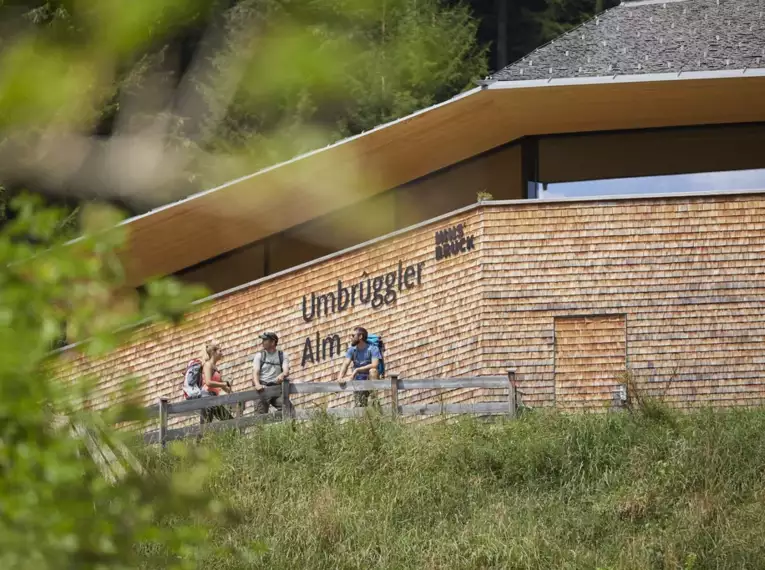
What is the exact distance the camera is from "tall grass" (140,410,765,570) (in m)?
13.8

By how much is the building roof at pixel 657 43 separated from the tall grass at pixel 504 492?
4733 millimetres

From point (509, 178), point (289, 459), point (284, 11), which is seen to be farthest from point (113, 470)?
point (509, 178)

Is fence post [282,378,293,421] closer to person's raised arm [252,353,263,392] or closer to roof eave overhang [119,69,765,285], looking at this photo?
person's raised arm [252,353,263,392]

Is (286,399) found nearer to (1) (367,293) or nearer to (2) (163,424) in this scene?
(2) (163,424)

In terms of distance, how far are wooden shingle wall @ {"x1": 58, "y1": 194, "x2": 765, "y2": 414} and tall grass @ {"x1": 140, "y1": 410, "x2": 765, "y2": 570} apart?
1772mm

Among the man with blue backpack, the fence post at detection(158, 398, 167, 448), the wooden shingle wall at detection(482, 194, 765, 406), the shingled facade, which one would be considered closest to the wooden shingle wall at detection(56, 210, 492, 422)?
the shingled facade

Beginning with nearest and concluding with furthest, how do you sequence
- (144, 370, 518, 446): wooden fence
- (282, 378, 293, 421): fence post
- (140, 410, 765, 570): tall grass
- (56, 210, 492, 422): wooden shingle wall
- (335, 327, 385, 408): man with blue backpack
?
(140, 410, 765, 570): tall grass → (144, 370, 518, 446): wooden fence → (282, 378, 293, 421): fence post → (335, 327, 385, 408): man with blue backpack → (56, 210, 492, 422): wooden shingle wall

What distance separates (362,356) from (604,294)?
10.9 feet

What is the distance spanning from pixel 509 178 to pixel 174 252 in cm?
553

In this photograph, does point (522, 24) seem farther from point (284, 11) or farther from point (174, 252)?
point (284, 11)

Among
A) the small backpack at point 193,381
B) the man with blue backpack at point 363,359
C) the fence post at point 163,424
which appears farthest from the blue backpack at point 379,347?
the fence post at point 163,424

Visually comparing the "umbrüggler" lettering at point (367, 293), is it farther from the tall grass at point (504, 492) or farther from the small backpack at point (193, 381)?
the tall grass at point (504, 492)

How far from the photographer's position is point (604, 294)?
61.0 feet

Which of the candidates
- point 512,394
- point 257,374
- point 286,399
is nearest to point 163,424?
point 257,374
